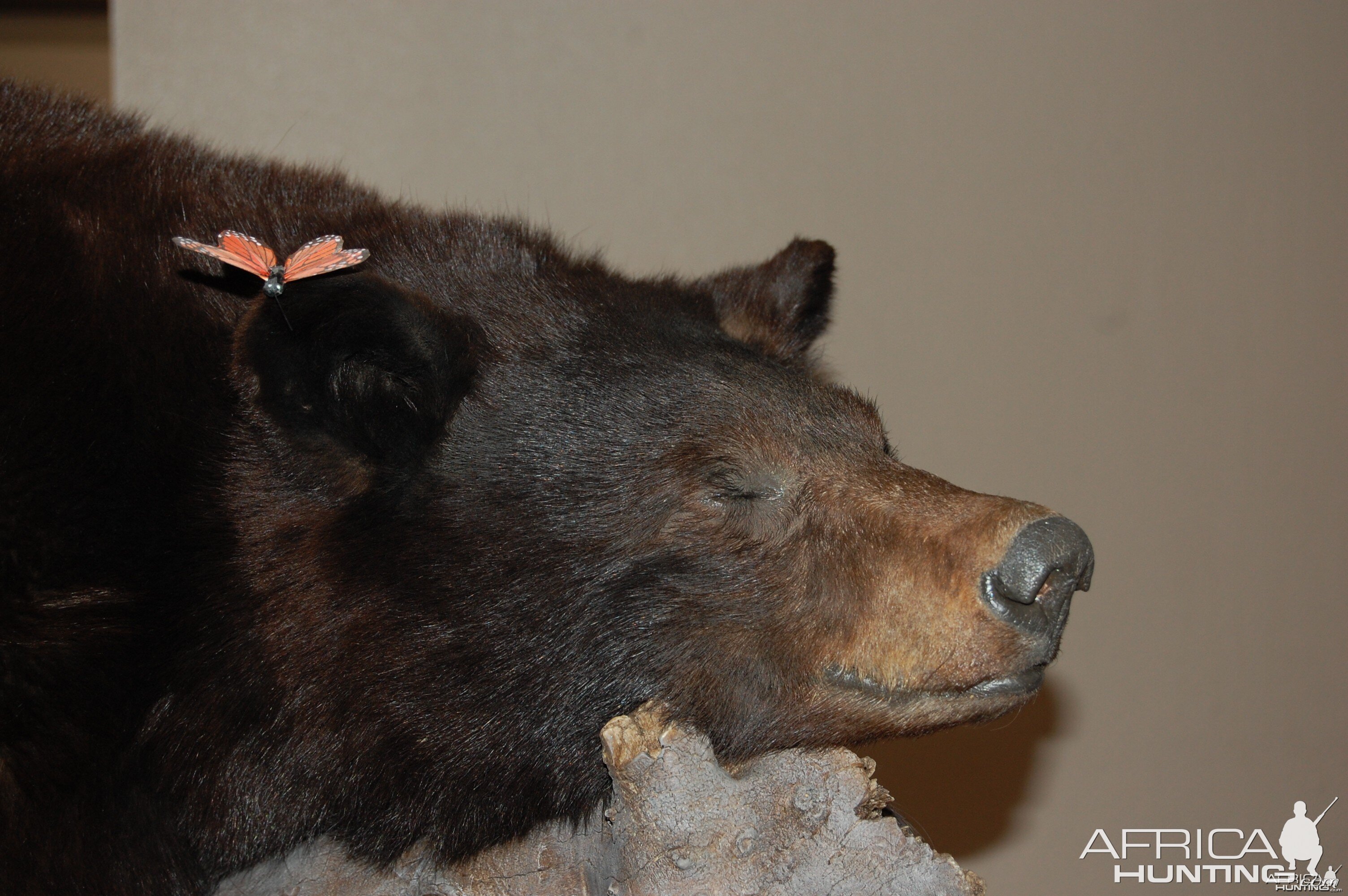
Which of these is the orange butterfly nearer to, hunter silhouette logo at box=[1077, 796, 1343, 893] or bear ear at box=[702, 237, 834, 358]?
bear ear at box=[702, 237, 834, 358]

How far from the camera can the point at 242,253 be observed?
135 centimetres

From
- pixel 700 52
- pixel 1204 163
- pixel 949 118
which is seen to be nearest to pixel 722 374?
pixel 700 52

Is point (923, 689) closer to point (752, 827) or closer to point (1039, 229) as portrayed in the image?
point (752, 827)

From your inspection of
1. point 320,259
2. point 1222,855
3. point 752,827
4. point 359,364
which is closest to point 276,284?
point 320,259

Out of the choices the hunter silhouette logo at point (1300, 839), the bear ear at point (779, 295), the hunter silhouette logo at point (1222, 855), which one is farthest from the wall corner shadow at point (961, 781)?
the bear ear at point (779, 295)

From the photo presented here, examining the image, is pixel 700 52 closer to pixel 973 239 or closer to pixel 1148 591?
pixel 973 239

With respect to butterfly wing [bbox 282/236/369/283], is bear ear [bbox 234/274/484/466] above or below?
below

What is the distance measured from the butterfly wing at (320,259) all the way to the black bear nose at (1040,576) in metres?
0.91

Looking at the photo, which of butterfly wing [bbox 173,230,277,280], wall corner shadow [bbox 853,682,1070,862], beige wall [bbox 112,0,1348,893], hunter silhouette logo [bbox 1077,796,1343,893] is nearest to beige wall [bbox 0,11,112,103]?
beige wall [bbox 112,0,1348,893]

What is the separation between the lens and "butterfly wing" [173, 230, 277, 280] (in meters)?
1.33

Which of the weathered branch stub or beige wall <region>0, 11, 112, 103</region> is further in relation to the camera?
beige wall <region>0, 11, 112, 103</region>

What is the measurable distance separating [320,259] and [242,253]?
0.38 feet

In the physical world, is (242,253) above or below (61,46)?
above

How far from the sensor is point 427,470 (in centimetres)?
148
